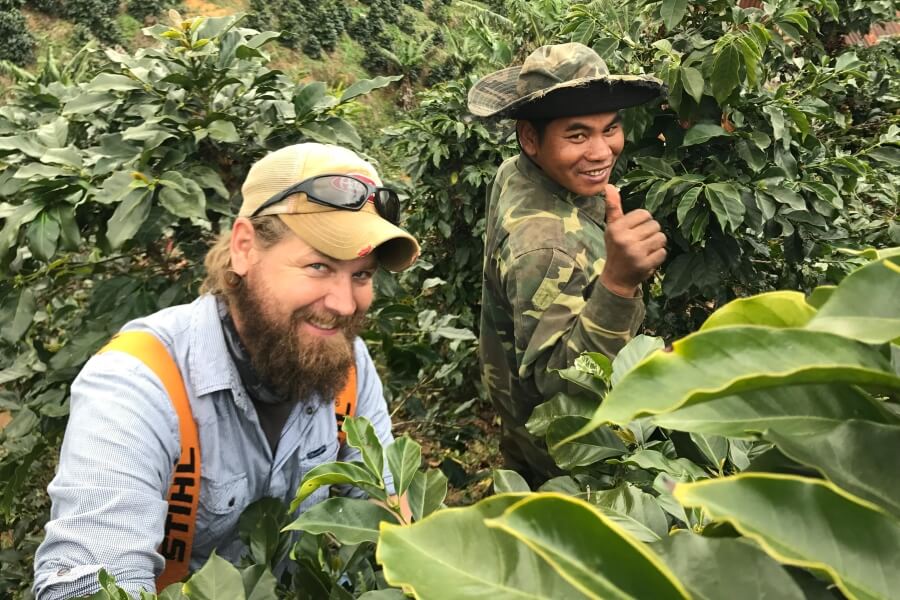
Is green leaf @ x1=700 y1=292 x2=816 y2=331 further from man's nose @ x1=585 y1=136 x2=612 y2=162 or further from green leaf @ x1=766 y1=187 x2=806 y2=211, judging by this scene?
green leaf @ x1=766 y1=187 x2=806 y2=211

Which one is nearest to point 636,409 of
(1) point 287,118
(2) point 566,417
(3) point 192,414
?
(2) point 566,417

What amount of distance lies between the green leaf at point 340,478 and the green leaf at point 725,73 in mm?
1989

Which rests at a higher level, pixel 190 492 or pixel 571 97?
pixel 571 97

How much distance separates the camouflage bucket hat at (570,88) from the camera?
7.14 feet

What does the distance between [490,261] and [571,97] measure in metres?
0.63

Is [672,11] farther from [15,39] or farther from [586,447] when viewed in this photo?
[15,39]

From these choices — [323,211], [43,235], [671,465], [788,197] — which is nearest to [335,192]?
[323,211]

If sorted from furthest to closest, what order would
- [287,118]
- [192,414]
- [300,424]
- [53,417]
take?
[287,118], [53,417], [300,424], [192,414]

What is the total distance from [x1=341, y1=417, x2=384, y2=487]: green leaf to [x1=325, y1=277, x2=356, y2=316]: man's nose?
77 cm

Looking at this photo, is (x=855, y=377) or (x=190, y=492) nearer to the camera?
(x=855, y=377)

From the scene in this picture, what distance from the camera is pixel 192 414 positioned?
1.54 metres

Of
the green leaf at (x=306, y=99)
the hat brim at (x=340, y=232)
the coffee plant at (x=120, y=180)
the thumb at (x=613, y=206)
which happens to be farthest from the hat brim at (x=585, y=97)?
the hat brim at (x=340, y=232)

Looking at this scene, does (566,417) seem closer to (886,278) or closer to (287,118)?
(886,278)

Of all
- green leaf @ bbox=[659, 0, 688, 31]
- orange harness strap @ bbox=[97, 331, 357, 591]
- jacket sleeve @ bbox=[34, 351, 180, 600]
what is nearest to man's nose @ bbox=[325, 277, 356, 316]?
orange harness strap @ bbox=[97, 331, 357, 591]
